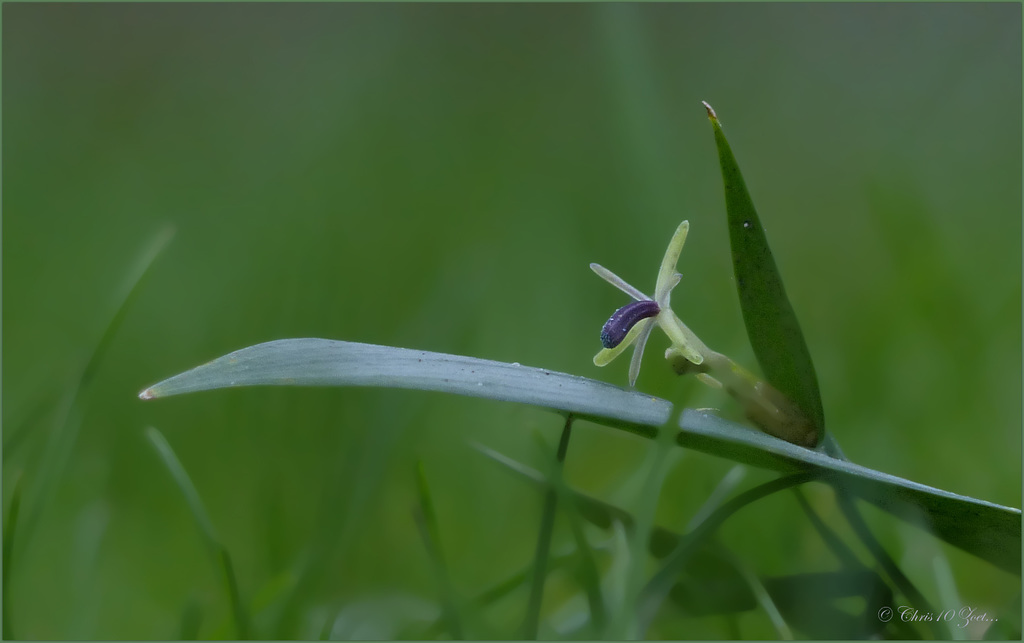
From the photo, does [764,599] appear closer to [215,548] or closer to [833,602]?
[833,602]

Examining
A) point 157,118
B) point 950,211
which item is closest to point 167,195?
point 157,118

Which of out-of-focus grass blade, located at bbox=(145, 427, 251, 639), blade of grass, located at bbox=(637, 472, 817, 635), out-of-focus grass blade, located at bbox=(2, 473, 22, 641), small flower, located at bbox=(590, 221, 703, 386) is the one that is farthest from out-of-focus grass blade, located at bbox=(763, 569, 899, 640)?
out-of-focus grass blade, located at bbox=(2, 473, 22, 641)

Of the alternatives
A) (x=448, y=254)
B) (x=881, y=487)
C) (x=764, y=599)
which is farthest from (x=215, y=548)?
(x=448, y=254)

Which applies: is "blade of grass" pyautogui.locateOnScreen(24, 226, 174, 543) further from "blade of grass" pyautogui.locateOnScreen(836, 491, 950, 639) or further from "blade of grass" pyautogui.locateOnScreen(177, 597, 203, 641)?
"blade of grass" pyautogui.locateOnScreen(836, 491, 950, 639)

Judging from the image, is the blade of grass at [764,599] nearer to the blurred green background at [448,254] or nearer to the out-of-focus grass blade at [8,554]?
the blurred green background at [448,254]

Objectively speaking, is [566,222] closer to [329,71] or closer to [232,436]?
[232,436]

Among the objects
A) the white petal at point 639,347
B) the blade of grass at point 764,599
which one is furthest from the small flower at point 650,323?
the blade of grass at point 764,599

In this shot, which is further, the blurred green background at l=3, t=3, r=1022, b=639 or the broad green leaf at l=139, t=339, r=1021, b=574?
the blurred green background at l=3, t=3, r=1022, b=639
